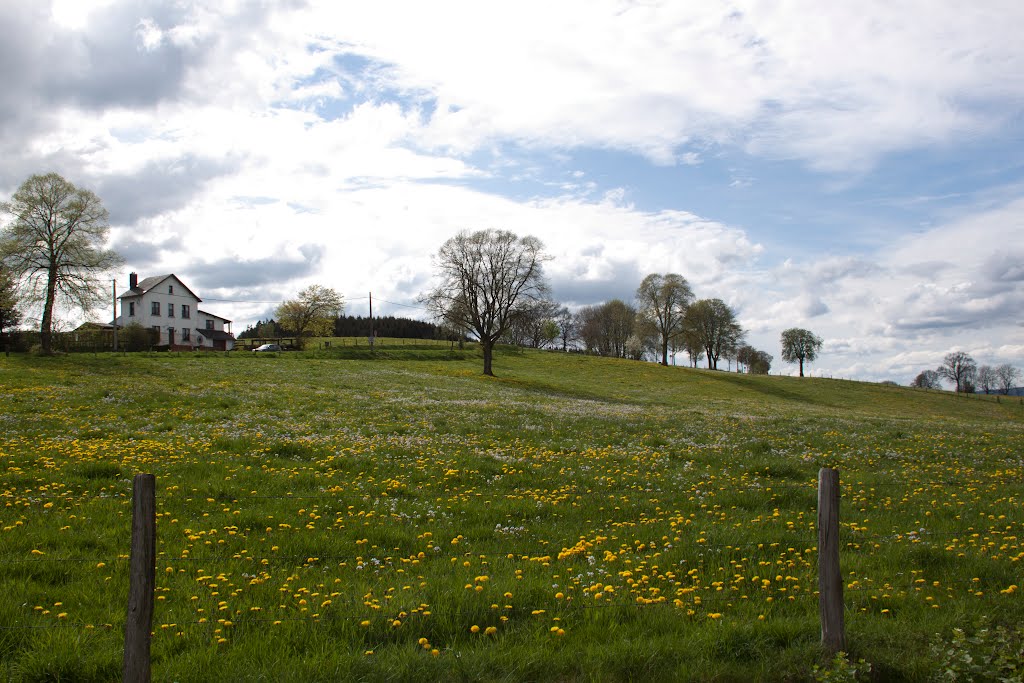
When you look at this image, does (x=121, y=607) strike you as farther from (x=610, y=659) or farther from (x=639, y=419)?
(x=639, y=419)

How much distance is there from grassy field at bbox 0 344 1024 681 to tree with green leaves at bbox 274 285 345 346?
324 feet

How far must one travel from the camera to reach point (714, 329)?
117 metres

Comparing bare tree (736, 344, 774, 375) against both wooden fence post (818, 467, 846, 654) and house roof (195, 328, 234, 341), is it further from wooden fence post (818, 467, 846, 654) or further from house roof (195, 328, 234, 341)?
wooden fence post (818, 467, 846, 654)

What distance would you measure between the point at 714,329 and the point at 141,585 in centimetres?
11895

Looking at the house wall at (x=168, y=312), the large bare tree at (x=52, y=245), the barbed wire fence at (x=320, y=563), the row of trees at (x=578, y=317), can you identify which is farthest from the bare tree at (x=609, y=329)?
the barbed wire fence at (x=320, y=563)

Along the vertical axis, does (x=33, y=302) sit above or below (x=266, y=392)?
above

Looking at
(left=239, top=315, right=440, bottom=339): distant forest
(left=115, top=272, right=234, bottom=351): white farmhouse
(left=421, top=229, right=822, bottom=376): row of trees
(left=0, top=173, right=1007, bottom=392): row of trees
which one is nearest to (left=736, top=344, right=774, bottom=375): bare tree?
(left=421, top=229, right=822, bottom=376): row of trees

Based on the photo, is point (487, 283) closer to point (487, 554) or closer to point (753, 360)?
point (487, 554)

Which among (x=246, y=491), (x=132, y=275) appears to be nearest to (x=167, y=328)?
(x=132, y=275)

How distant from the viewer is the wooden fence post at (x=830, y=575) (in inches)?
243

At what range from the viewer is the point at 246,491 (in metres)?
11.9

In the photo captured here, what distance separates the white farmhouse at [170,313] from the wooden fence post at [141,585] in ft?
336

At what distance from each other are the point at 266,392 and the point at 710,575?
92.5ft

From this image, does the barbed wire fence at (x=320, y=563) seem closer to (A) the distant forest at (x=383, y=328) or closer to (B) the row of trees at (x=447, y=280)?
(B) the row of trees at (x=447, y=280)
